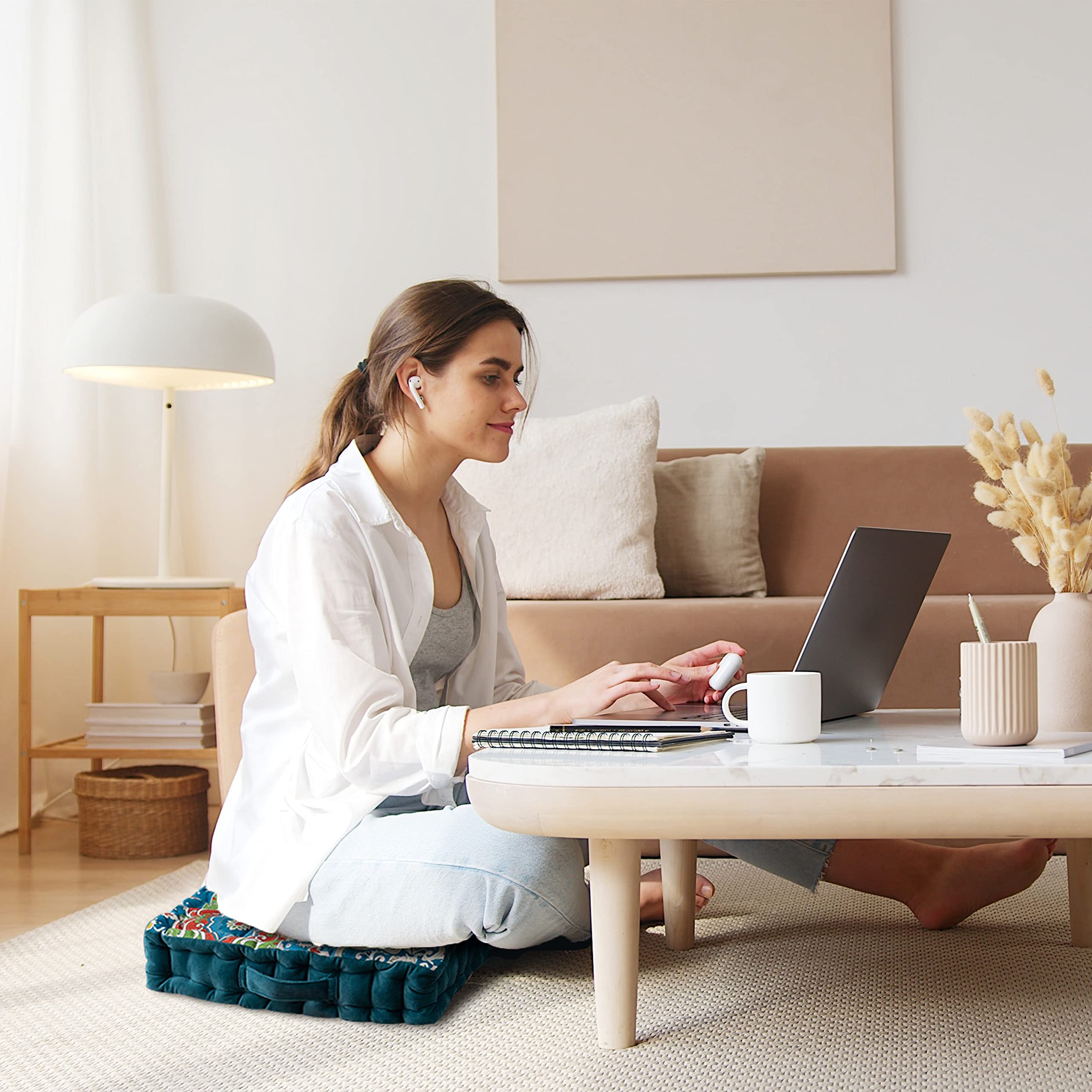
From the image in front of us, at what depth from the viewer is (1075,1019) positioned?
4.58 ft

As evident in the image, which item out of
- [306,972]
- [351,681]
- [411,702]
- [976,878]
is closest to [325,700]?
[351,681]

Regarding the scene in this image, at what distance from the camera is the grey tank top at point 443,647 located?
1651 mm

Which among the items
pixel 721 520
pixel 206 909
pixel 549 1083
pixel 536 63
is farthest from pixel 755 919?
pixel 536 63

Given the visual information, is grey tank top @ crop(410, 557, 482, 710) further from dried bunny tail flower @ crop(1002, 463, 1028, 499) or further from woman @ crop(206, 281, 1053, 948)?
dried bunny tail flower @ crop(1002, 463, 1028, 499)

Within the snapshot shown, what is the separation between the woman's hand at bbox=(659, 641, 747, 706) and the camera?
1.47 meters

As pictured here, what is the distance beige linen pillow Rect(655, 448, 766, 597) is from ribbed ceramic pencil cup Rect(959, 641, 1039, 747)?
1.58 meters

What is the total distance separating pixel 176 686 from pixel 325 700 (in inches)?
60.9

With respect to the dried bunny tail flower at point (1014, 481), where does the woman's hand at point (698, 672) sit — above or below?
below

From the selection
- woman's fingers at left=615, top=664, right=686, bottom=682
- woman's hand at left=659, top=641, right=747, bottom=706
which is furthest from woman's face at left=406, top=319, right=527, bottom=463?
woman's fingers at left=615, top=664, right=686, bottom=682

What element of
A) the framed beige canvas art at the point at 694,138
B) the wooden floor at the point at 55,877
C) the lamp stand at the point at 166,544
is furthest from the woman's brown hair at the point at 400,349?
the framed beige canvas art at the point at 694,138

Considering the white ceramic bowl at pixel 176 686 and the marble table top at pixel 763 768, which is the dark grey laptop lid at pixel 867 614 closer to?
the marble table top at pixel 763 768

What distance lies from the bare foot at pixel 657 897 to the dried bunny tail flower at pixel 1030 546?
69 centimetres

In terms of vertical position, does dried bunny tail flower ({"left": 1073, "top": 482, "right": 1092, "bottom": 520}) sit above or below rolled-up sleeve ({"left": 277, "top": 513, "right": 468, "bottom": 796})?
above

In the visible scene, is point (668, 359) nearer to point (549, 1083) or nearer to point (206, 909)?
point (206, 909)
